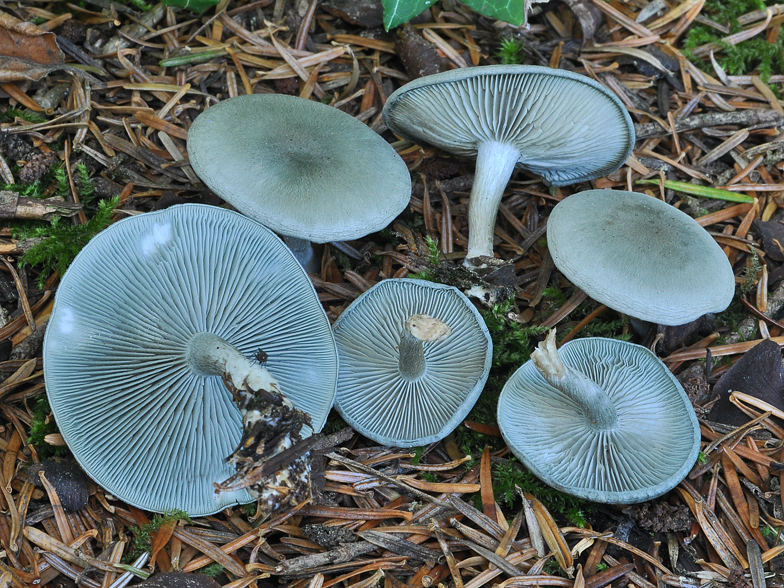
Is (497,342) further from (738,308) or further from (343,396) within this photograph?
(738,308)

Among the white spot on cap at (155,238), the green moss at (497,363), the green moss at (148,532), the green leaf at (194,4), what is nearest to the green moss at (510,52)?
the green moss at (497,363)

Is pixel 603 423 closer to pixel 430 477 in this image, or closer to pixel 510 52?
pixel 430 477

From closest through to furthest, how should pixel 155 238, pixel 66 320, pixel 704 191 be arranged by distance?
1. pixel 66 320
2. pixel 155 238
3. pixel 704 191

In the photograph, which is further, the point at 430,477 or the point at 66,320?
the point at 430,477

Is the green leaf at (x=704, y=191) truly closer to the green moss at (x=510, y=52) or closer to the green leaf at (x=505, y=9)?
the green moss at (x=510, y=52)

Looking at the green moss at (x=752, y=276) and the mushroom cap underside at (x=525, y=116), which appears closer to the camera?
the mushroom cap underside at (x=525, y=116)

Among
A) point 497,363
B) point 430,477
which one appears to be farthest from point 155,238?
point 497,363
